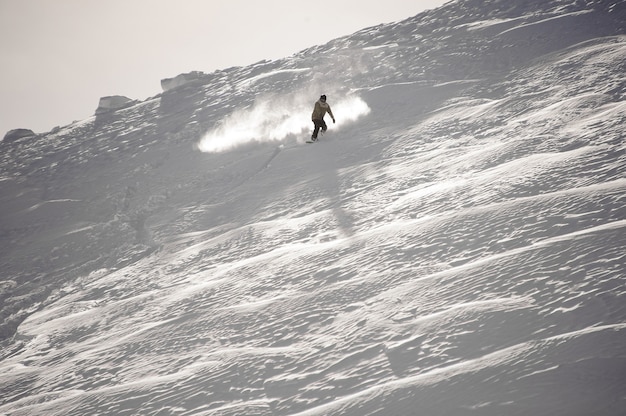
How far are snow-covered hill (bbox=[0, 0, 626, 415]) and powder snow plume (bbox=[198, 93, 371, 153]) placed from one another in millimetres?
49

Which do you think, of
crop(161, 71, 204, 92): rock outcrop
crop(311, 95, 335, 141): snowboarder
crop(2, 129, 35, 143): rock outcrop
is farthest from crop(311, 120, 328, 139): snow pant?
crop(2, 129, 35, 143): rock outcrop

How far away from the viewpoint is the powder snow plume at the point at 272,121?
31.3 ft

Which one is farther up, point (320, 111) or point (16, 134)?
point (16, 134)

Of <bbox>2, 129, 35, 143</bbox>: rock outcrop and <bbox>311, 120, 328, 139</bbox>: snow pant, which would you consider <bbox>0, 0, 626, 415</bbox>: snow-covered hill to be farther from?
<bbox>2, 129, 35, 143</bbox>: rock outcrop

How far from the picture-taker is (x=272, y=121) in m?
10.1

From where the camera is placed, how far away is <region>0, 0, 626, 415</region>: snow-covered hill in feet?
10.4

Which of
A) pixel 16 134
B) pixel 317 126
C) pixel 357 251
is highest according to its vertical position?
pixel 16 134

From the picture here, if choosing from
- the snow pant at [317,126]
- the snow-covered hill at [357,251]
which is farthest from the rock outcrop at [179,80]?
the snow pant at [317,126]

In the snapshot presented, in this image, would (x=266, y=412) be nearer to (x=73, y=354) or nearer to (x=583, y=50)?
(x=73, y=354)

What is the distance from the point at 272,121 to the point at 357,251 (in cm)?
554

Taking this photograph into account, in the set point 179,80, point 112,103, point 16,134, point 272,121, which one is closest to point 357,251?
point 272,121

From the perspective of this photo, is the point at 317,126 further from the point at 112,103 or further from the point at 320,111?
the point at 112,103

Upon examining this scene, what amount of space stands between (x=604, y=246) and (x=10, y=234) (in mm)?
7148

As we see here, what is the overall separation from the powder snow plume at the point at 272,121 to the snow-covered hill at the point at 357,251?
0.05 m
